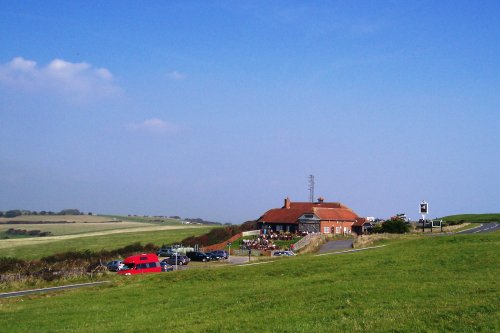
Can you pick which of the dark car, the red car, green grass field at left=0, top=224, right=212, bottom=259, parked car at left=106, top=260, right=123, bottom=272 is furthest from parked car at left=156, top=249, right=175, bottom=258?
the red car

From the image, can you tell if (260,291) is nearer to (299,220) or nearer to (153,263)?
(153,263)

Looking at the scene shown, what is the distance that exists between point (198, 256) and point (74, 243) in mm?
31633

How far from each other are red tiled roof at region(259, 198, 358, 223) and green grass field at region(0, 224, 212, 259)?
15.7m

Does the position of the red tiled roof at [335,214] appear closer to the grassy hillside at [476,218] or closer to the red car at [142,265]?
the grassy hillside at [476,218]

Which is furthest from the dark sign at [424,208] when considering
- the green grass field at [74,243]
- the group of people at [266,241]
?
the green grass field at [74,243]

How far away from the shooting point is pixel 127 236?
95.4 meters

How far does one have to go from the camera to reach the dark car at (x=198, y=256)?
59312 millimetres

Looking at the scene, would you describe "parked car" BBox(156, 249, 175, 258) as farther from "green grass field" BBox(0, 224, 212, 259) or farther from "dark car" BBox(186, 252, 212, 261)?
"green grass field" BBox(0, 224, 212, 259)

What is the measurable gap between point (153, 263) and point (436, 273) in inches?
1149

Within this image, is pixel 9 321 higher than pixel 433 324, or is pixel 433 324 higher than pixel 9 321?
pixel 433 324

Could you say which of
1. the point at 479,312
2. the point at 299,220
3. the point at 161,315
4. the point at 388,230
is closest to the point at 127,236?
the point at 299,220

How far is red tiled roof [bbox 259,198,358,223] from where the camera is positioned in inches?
3275

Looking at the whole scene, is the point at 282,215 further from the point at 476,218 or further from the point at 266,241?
the point at 476,218

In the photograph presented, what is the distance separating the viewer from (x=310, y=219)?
268ft
